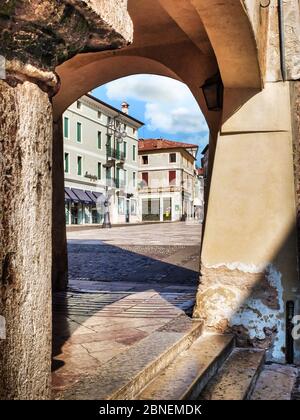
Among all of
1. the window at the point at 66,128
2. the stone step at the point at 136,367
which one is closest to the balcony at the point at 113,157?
the window at the point at 66,128

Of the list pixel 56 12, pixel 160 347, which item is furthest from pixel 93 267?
pixel 56 12

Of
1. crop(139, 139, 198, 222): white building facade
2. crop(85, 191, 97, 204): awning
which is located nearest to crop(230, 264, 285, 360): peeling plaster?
crop(85, 191, 97, 204): awning

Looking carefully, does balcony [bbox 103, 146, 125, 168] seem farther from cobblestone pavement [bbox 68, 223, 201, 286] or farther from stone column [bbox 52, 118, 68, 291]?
stone column [bbox 52, 118, 68, 291]

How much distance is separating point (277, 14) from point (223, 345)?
3.08 metres

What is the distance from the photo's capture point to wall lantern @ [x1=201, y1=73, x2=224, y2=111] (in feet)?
16.0

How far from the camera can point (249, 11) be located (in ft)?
12.0

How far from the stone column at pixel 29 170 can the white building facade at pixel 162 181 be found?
57.4 meters

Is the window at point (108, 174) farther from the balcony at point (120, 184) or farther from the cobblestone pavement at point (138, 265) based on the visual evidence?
the cobblestone pavement at point (138, 265)

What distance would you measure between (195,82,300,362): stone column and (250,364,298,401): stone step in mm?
210

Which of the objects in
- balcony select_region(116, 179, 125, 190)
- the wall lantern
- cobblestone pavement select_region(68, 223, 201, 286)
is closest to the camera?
the wall lantern

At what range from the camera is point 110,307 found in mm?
5199

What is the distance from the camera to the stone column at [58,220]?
21.9 ft

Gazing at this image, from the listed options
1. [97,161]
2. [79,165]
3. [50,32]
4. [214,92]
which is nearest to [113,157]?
[97,161]

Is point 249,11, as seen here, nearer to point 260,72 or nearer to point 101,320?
point 260,72
